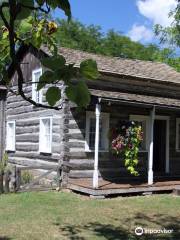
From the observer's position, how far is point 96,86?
15867mm

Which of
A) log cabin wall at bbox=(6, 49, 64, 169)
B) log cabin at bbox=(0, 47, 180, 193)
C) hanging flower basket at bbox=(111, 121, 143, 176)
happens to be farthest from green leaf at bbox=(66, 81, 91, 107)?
log cabin wall at bbox=(6, 49, 64, 169)

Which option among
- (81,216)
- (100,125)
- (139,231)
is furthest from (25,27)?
(100,125)

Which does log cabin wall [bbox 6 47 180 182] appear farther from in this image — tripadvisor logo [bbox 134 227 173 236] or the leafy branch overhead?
the leafy branch overhead

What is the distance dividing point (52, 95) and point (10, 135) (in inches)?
732

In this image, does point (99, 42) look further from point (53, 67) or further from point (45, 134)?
point (53, 67)

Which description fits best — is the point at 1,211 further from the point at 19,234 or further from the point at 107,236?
the point at 107,236

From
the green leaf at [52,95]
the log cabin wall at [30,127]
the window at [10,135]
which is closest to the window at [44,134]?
the log cabin wall at [30,127]

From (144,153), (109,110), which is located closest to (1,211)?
(109,110)

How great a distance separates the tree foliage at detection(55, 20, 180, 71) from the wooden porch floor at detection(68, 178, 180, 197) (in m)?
29.5

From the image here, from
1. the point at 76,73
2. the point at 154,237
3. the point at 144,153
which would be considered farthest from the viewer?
the point at 144,153

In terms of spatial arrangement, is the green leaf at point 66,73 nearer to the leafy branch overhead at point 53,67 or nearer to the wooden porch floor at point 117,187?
the leafy branch overhead at point 53,67

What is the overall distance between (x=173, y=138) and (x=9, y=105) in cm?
737

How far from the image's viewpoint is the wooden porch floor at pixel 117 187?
13.3 m

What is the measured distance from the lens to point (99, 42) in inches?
1837
